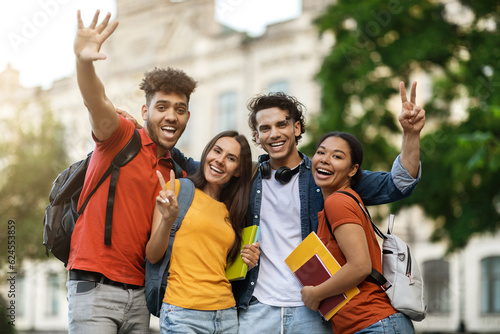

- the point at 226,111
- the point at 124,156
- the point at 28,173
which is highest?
the point at 226,111

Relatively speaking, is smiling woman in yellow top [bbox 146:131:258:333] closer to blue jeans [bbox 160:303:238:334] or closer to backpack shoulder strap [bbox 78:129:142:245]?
blue jeans [bbox 160:303:238:334]

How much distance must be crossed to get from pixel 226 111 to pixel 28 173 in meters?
10.3

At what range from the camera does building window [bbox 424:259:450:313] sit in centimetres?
2442

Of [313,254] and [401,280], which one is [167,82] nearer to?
[313,254]

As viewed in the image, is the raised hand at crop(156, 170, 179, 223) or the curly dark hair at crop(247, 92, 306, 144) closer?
the raised hand at crop(156, 170, 179, 223)

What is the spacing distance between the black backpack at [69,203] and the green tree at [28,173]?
15.6m

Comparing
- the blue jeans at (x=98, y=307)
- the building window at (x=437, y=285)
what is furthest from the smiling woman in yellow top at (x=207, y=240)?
the building window at (x=437, y=285)

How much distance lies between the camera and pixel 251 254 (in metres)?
3.78

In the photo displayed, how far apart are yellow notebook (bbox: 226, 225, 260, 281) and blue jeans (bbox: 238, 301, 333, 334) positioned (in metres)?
0.21

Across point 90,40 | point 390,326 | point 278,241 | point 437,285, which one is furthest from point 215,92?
point 390,326

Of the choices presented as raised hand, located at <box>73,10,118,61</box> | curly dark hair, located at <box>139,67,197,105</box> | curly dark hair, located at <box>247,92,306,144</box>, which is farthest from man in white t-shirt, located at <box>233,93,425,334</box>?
raised hand, located at <box>73,10,118,61</box>

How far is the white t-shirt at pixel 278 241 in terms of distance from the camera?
12.6 feet

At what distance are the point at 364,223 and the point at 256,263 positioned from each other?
69cm

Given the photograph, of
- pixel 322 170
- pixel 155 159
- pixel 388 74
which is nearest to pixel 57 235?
pixel 155 159
